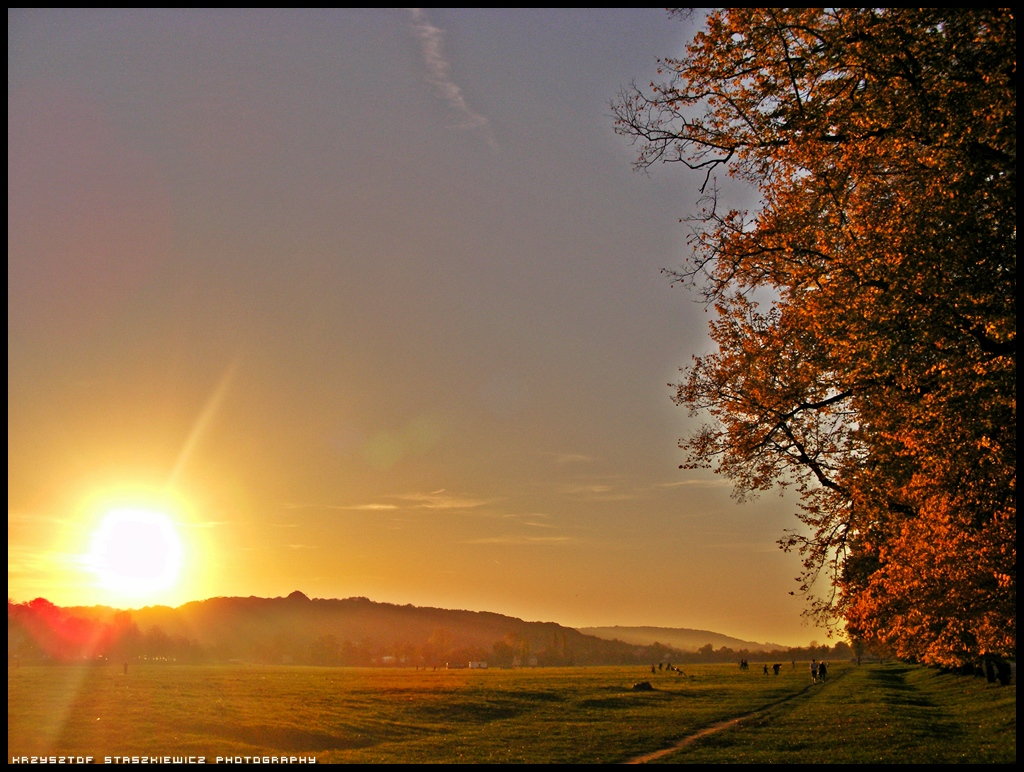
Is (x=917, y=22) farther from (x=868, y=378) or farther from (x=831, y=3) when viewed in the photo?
(x=868, y=378)

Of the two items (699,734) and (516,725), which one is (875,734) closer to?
(699,734)

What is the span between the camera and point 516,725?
4662cm

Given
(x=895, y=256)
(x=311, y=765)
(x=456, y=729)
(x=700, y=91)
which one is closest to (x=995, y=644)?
(x=895, y=256)

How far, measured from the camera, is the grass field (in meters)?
30.2

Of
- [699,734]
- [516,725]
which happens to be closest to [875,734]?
[699,734]

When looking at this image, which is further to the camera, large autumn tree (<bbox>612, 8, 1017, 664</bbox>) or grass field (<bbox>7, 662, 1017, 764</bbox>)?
grass field (<bbox>7, 662, 1017, 764</bbox>)

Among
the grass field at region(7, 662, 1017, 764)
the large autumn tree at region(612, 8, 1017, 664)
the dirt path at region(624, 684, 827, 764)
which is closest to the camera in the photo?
the large autumn tree at region(612, 8, 1017, 664)

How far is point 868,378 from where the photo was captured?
23500 millimetres

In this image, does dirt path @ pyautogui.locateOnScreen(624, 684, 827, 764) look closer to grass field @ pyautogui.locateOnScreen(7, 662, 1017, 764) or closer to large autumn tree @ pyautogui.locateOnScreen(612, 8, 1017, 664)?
grass field @ pyautogui.locateOnScreen(7, 662, 1017, 764)

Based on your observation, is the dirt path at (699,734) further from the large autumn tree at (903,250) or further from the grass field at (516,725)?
the large autumn tree at (903,250)

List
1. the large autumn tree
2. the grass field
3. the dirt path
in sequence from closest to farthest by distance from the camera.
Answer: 1. the large autumn tree
2. the dirt path
3. the grass field

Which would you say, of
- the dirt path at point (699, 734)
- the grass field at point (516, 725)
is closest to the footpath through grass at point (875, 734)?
the grass field at point (516, 725)

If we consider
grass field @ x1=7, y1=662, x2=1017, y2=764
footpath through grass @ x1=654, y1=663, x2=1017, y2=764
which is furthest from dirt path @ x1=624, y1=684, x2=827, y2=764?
footpath through grass @ x1=654, y1=663, x2=1017, y2=764

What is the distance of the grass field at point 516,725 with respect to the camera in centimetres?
3017
